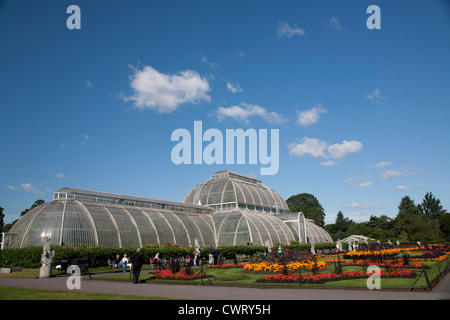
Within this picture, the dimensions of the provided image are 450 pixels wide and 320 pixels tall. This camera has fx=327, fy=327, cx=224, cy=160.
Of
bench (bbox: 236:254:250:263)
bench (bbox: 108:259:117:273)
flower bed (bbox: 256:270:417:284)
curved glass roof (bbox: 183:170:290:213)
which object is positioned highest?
curved glass roof (bbox: 183:170:290:213)

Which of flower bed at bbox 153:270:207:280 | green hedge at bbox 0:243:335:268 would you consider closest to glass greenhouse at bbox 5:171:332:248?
green hedge at bbox 0:243:335:268

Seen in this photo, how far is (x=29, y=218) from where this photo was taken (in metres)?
36.8

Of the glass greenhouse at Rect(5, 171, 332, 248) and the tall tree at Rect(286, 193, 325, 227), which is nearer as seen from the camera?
the glass greenhouse at Rect(5, 171, 332, 248)

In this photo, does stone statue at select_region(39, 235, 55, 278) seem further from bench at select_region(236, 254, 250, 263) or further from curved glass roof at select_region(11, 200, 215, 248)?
bench at select_region(236, 254, 250, 263)

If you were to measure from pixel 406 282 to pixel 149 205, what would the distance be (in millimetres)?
42181

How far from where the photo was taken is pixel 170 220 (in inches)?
1996

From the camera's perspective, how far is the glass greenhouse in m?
35.8

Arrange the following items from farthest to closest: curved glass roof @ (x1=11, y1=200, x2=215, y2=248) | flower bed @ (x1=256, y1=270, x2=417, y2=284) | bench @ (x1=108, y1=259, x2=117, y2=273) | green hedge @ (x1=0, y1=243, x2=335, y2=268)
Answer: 1. curved glass roof @ (x1=11, y1=200, x2=215, y2=248)
2. bench @ (x1=108, y1=259, x2=117, y2=273)
3. green hedge @ (x1=0, y1=243, x2=335, y2=268)
4. flower bed @ (x1=256, y1=270, x2=417, y2=284)

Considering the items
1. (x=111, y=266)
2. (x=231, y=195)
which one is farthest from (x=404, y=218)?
(x=111, y=266)

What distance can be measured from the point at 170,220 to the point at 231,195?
60.3ft
